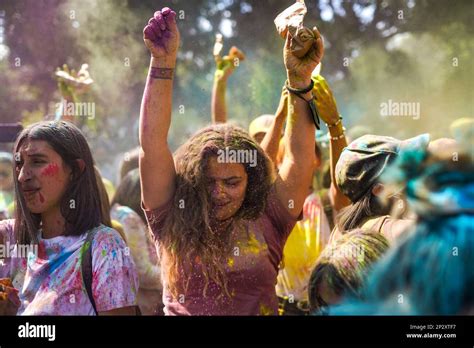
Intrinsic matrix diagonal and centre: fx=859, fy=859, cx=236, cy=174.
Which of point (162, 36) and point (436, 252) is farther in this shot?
point (162, 36)

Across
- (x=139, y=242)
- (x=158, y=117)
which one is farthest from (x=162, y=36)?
(x=139, y=242)

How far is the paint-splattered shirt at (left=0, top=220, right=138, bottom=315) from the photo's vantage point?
3346mm

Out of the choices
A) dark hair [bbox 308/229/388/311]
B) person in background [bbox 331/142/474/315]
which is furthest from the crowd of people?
person in background [bbox 331/142/474/315]

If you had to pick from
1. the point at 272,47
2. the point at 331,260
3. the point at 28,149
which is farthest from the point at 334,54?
the point at 331,260

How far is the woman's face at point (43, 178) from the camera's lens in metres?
3.62

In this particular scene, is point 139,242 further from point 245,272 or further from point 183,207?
point 245,272

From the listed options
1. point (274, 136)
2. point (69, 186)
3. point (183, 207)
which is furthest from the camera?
point (274, 136)

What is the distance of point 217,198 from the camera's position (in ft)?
11.6

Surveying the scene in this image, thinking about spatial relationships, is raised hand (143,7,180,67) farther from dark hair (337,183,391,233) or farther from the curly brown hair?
dark hair (337,183,391,233)

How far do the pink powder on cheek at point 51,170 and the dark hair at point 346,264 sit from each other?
4.56 feet

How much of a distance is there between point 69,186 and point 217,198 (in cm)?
63

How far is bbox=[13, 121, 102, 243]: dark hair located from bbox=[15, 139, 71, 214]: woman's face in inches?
0.7
